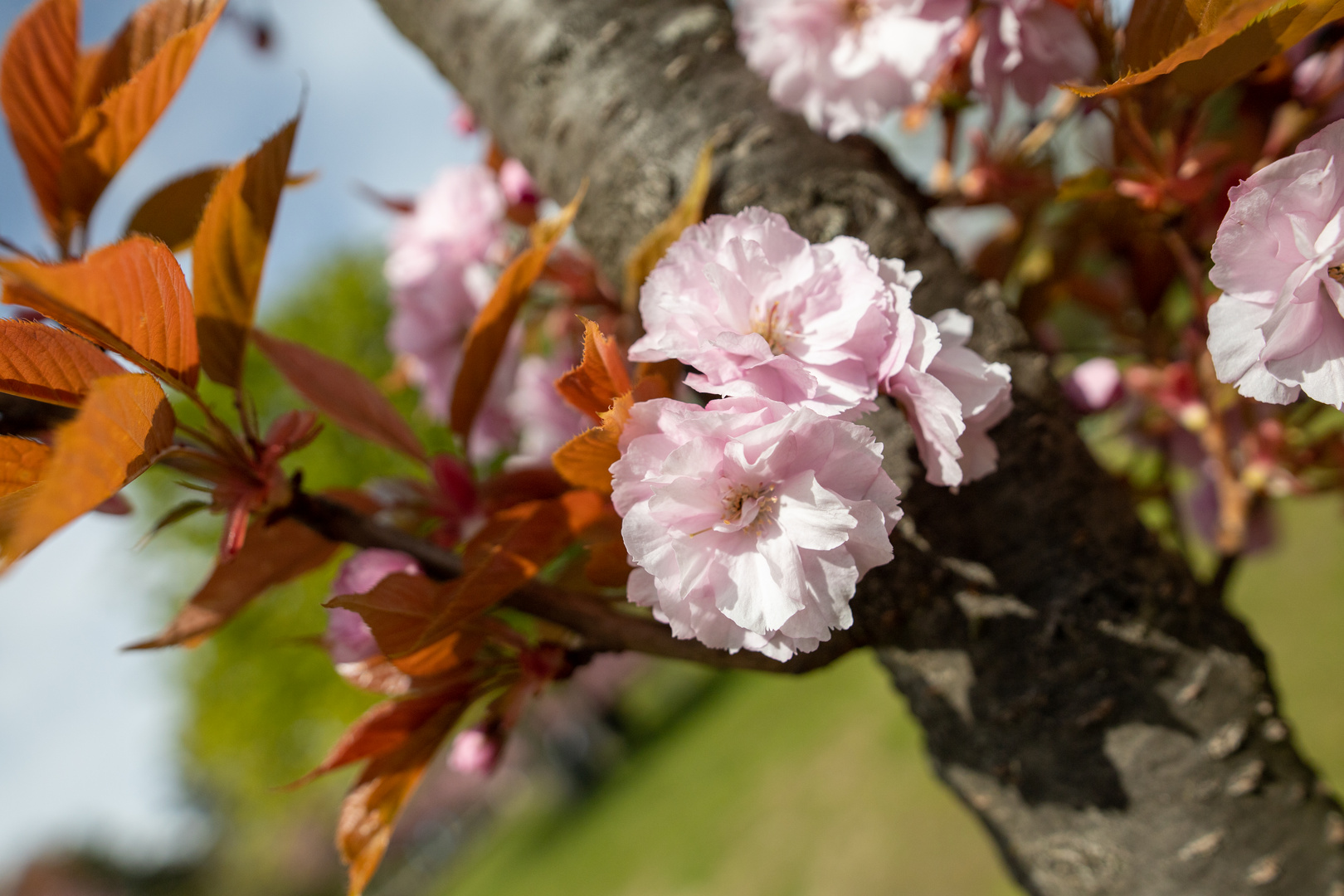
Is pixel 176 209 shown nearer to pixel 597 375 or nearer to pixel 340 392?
pixel 340 392

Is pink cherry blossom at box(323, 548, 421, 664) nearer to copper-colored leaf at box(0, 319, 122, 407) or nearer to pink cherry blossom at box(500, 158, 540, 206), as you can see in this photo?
copper-colored leaf at box(0, 319, 122, 407)

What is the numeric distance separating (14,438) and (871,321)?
0.43 m

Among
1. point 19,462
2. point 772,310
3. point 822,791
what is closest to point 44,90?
point 19,462

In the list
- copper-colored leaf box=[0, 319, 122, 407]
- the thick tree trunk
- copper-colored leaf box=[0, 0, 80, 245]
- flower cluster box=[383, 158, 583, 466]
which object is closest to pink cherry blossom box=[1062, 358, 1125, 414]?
the thick tree trunk

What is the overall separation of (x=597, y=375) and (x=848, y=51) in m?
0.36

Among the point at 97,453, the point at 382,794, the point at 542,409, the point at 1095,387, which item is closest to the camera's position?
the point at 97,453

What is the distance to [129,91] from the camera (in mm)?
527

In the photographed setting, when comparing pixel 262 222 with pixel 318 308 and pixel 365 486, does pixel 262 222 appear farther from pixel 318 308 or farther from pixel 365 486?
pixel 318 308

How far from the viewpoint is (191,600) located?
1.81 ft

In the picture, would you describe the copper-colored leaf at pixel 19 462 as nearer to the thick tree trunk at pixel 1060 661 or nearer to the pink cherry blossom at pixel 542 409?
the thick tree trunk at pixel 1060 661

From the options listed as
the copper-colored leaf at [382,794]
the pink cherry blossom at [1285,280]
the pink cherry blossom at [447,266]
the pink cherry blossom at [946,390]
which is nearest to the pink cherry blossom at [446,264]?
the pink cherry blossom at [447,266]

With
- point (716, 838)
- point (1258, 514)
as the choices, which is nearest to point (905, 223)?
point (1258, 514)

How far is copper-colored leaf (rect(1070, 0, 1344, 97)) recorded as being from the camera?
1.17 feet

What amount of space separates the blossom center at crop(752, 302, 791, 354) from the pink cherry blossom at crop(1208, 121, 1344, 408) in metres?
0.19
